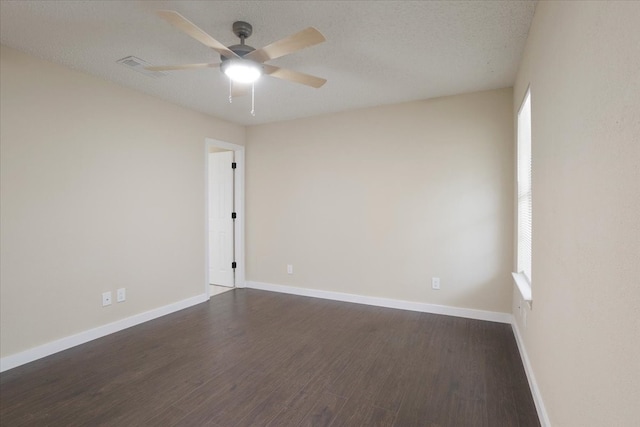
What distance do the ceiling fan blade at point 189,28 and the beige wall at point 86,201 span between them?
183 centimetres

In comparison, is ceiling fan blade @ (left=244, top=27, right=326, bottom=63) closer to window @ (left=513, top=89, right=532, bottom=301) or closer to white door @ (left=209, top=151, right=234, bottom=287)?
window @ (left=513, top=89, right=532, bottom=301)

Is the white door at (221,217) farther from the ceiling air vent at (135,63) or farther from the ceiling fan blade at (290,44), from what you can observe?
the ceiling fan blade at (290,44)

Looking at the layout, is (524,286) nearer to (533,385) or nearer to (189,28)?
(533,385)

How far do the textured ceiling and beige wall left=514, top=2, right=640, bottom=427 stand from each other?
1.72ft

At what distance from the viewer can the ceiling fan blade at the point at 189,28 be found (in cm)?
151

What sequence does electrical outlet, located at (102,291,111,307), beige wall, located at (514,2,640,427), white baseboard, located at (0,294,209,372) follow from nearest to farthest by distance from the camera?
beige wall, located at (514,2,640,427) < white baseboard, located at (0,294,209,372) < electrical outlet, located at (102,291,111,307)

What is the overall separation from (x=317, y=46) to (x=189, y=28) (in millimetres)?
1032

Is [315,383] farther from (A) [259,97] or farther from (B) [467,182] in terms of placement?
(A) [259,97]

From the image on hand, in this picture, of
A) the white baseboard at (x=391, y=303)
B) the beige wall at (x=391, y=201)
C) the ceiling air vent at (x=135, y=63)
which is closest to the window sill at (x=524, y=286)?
the beige wall at (x=391, y=201)

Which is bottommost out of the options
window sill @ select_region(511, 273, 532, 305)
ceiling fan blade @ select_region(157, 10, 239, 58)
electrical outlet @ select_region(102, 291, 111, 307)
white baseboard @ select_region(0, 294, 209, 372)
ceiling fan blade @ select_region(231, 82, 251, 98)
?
white baseboard @ select_region(0, 294, 209, 372)

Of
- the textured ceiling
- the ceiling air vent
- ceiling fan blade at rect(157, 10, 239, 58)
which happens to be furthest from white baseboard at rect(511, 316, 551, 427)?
the ceiling air vent

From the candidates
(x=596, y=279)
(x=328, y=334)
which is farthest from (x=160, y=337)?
(x=596, y=279)

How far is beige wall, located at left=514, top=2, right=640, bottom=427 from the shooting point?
79cm

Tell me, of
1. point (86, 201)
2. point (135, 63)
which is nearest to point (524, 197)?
point (135, 63)
